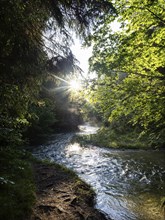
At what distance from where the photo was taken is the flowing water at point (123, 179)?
6637 millimetres

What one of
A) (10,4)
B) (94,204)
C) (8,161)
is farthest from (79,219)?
(10,4)

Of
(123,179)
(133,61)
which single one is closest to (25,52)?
(133,61)

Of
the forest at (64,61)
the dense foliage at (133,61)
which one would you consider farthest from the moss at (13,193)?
the dense foliage at (133,61)

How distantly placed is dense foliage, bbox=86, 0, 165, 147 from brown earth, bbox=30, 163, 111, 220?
301cm

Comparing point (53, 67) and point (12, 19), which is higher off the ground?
point (12, 19)

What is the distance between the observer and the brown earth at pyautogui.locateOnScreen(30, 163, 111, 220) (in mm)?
5285

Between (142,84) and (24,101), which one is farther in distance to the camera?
(142,84)

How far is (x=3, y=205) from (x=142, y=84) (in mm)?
5747

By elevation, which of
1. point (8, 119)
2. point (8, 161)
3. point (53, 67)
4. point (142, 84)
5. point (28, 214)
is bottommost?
point (28, 214)

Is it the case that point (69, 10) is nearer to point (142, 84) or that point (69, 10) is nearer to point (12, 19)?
point (12, 19)

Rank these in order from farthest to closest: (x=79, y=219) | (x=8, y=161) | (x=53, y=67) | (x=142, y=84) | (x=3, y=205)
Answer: (x=142, y=84)
(x=53, y=67)
(x=8, y=161)
(x=79, y=219)
(x=3, y=205)

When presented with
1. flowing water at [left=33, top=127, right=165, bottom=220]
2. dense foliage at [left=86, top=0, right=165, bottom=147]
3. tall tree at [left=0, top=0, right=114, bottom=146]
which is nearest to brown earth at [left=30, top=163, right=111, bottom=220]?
flowing water at [left=33, top=127, right=165, bottom=220]

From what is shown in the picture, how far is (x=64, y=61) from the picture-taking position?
6.93 meters

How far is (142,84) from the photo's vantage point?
7.83 m
